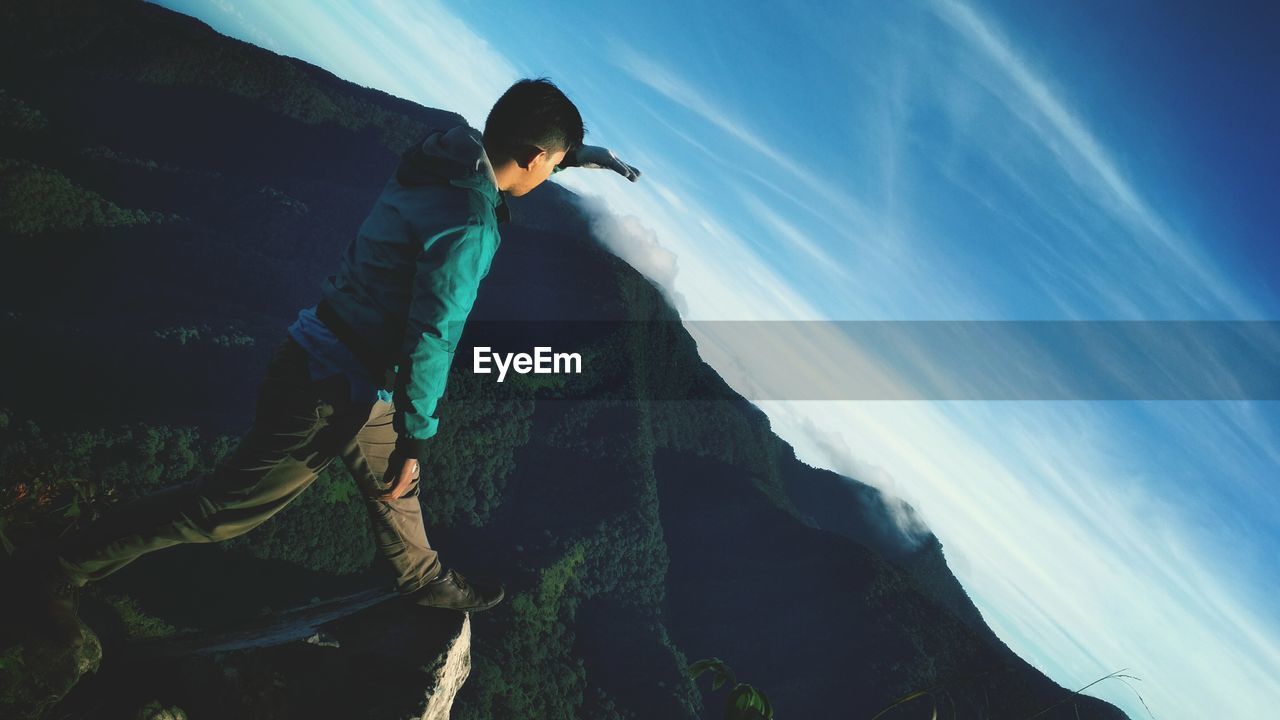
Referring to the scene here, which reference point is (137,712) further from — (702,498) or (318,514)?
(702,498)

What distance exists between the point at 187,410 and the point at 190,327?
10.2m

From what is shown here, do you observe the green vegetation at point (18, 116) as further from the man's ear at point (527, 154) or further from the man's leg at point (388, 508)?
the man's ear at point (527, 154)

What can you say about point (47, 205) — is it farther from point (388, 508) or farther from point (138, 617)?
point (388, 508)

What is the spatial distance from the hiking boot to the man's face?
293cm

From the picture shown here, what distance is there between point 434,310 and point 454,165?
0.86m

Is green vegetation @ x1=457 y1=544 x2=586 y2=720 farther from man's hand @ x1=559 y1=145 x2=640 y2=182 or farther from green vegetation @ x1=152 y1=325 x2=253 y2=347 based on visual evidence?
man's hand @ x1=559 y1=145 x2=640 y2=182

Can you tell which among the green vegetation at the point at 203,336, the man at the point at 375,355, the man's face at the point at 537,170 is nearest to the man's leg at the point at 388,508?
the man at the point at 375,355

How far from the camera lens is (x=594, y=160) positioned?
3.87 metres

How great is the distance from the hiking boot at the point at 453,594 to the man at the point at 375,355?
4.19ft

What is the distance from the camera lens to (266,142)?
82.5 metres

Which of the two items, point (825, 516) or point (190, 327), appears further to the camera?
point (825, 516)

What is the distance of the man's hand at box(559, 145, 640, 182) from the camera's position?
377 centimetres

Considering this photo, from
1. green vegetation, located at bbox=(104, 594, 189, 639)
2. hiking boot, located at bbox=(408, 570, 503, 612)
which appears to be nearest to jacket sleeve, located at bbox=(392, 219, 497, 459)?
hiking boot, located at bbox=(408, 570, 503, 612)

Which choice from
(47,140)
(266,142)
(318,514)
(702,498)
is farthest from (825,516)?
(47,140)
